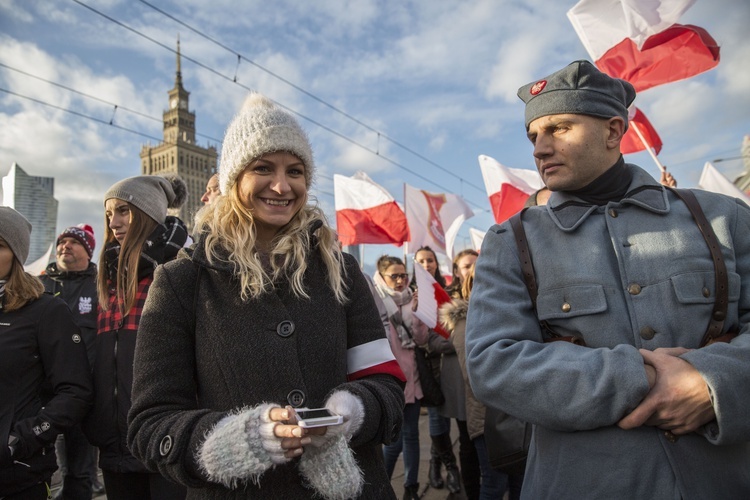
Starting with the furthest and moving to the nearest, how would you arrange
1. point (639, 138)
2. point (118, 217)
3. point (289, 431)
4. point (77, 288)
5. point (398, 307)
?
point (639, 138) → point (398, 307) → point (77, 288) → point (118, 217) → point (289, 431)

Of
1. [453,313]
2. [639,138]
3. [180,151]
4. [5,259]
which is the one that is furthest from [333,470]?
[180,151]

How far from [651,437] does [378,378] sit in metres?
0.78

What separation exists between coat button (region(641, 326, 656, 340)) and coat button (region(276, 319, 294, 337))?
3.26 ft

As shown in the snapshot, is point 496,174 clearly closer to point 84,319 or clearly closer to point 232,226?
point 84,319

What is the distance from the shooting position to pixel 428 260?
6031mm

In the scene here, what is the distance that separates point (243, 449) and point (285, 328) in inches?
14.7

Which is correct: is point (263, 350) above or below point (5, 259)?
below

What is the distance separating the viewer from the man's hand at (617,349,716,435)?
1.18 metres

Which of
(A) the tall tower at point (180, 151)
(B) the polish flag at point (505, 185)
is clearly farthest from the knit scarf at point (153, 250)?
(A) the tall tower at point (180, 151)

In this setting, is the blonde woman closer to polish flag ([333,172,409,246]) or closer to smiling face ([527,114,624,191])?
smiling face ([527,114,624,191])

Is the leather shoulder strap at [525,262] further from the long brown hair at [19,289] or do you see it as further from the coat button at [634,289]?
the long brown hair at [19,289]

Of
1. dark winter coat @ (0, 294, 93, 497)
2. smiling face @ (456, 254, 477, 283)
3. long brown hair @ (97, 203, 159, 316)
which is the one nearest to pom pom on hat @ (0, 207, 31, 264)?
dark winter coat @ (0, 294, 93, 497)

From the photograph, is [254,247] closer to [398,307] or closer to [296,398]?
[296,398]

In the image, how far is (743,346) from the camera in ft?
3.97
